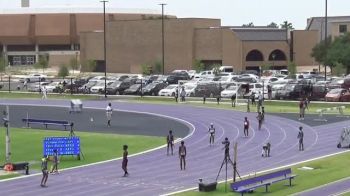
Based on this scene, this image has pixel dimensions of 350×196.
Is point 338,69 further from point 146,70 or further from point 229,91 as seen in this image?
point 229,91

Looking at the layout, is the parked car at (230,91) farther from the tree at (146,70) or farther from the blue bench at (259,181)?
the blue bench at (259,181)

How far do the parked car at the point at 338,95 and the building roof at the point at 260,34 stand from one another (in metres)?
46.6

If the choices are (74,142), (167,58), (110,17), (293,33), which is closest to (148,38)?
(167,58)

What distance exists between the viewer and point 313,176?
31.5m

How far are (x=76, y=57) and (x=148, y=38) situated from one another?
28.1 meters

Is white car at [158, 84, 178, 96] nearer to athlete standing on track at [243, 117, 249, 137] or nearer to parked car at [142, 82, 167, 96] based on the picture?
parked car at [142, 82, 167, 96]

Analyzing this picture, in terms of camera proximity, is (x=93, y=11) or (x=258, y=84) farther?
(x=93, y=11)

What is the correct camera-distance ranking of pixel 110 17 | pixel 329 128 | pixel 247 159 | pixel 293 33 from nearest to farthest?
pixel 247 159, pixel 329 128, pixel 293 33, pixel 110 17

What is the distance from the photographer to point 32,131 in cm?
5078

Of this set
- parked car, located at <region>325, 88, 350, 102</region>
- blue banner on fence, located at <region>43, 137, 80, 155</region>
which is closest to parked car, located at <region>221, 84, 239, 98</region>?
parked car, located at <region>325, 88, 350, 102</region>

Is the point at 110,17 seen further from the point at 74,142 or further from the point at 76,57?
the point at 74,142

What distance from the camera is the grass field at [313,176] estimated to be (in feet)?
94.1

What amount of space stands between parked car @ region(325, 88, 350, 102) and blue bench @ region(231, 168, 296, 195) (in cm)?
3579

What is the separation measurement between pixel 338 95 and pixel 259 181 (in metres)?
38.2
